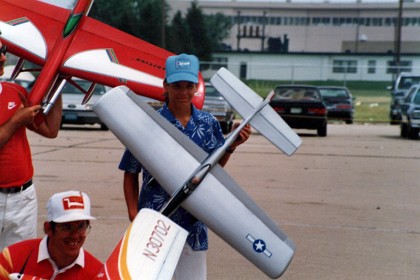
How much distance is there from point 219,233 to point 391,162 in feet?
43.6

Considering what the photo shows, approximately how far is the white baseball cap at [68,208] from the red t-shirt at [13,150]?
89 cm

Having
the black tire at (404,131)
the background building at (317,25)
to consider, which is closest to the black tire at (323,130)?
the black tire at (404,131)

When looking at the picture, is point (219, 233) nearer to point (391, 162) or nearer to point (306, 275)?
point (306, 275)

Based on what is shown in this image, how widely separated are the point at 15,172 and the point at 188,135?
1034mm

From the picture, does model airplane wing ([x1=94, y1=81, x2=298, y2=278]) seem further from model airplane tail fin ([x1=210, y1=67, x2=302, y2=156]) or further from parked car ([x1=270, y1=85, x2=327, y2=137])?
parked car ([x1=270, y1=85, x2=327, y2=137])

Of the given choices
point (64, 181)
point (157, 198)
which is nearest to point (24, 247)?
point (157, 198)

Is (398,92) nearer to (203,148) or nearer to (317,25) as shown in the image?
(203,148)

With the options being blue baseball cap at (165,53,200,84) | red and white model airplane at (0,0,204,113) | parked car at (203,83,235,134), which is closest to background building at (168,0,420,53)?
parked car at (203,83,235,134)

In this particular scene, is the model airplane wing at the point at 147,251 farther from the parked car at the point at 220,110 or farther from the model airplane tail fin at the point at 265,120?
the parked car at the point at 220,110

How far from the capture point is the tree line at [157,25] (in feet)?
209

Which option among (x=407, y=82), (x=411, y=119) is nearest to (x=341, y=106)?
(x=407, y=82)

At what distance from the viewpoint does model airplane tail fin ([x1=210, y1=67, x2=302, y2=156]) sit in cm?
430

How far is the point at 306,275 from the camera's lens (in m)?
7.21

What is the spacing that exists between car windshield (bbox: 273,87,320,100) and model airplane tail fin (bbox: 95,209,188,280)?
22.3 m
